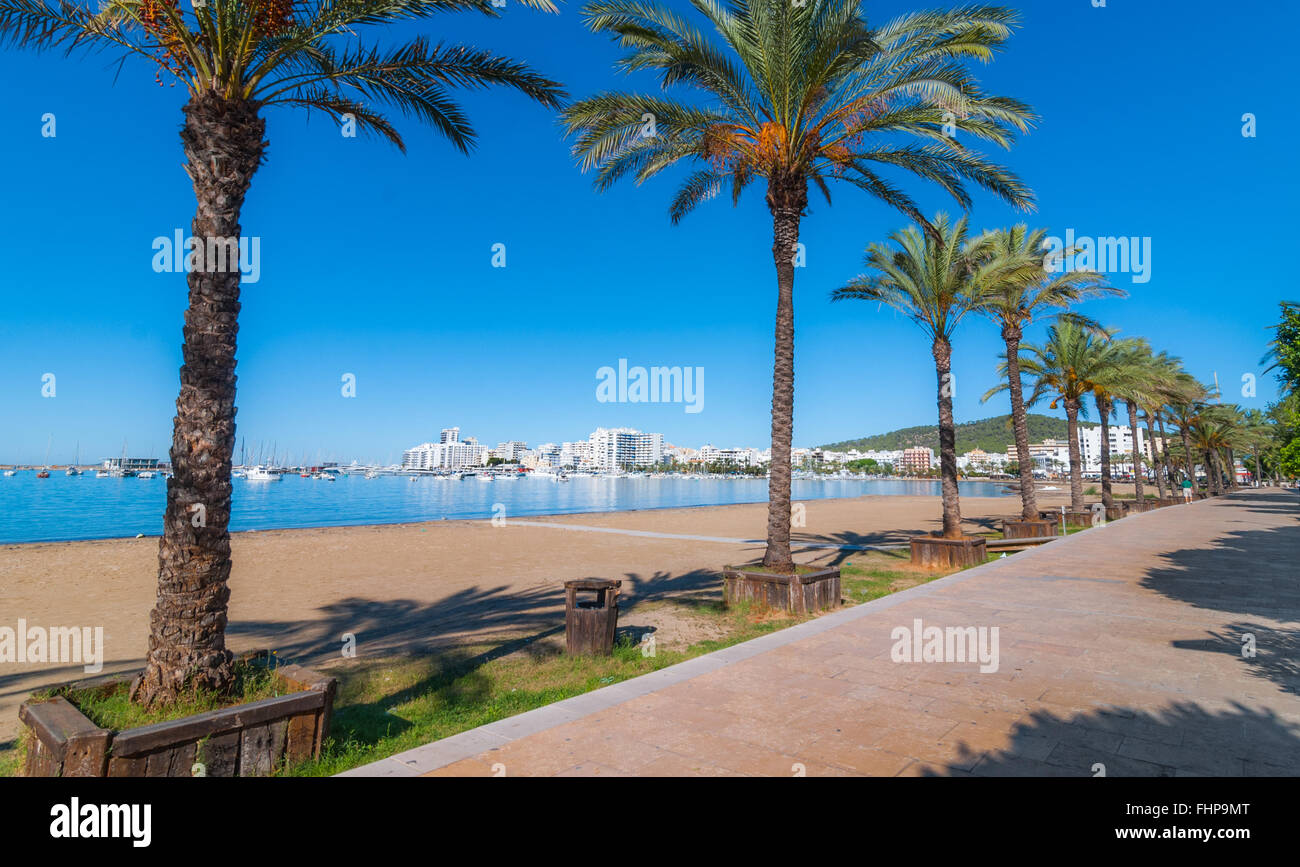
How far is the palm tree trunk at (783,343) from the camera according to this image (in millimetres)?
9867

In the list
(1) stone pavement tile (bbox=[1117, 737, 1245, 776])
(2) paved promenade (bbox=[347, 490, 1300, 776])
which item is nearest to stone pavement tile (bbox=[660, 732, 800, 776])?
(2) paved promenade (bbox=[347, 490, 1300, 776])

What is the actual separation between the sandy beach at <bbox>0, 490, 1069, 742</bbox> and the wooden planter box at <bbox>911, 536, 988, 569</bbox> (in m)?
2.35

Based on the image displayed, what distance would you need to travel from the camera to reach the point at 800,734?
3967 millimetres

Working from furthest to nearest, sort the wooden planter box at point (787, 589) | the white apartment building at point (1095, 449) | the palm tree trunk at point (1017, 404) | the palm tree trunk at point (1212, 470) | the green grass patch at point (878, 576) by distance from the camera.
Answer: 1. the white apartment building at point (1095, 449)
2. the palm tree trunk at point (1212, 470)
3. the palm tree trunk at point (1017, 404)
4. the green grass patch at point (878, 576)
5. the wooden planter box at point (787, 589)

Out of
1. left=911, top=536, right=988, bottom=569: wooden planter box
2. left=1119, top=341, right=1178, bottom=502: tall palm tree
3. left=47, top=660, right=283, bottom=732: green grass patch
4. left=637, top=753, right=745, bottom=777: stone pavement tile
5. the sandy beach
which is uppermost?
left=1119, top=341, right=1178, bottom=502: tall palm tree

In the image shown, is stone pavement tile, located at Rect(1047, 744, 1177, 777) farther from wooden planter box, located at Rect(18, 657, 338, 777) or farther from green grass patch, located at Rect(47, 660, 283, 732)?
green grass patch, located at Rect(47, 660, 283, 732)

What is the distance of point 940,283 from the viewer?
50.8 ft

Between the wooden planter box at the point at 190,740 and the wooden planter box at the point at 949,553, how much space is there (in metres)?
A: 12.4

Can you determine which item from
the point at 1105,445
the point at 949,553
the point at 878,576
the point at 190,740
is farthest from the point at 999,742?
the point at 1105,445

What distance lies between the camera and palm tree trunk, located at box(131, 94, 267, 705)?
412cm

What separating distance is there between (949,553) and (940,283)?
21.5ft

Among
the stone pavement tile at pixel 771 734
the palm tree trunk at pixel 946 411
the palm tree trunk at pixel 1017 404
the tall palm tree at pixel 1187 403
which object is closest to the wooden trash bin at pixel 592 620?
the stone pavement tile at pixel 771 734

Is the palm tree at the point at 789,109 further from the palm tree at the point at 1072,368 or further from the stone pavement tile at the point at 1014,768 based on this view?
the palm tree at the point at 1072,368

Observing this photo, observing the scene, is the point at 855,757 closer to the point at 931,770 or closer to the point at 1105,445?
the point at 931,770
